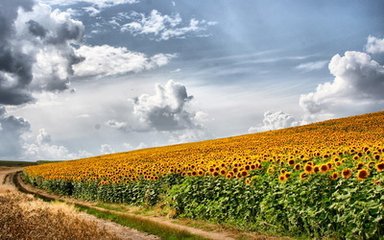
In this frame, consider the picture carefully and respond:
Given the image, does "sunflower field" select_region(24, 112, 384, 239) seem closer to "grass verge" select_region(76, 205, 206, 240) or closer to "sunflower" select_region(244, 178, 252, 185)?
"sunflower" select_region(244, 178, 252, 185)

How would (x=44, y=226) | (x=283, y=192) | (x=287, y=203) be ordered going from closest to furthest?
1. (x=44, y=226)
2. (x=287, y=203)
3. (x=283, y=192)

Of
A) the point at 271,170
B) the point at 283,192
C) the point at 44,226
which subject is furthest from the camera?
the point at 271,170

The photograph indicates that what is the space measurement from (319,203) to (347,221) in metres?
1.09

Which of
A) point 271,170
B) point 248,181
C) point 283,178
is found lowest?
point 248,181

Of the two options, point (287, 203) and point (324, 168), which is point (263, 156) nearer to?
point (287, 203)

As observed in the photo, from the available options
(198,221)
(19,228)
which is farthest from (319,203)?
(19,228)

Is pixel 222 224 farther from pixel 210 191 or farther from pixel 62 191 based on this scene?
pixel 62 191

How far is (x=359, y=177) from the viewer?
37.4ft

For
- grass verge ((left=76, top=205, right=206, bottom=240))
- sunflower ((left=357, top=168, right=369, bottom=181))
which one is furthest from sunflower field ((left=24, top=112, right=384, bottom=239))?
grass verge ((left=76, top=205, right=206, bottom=240))

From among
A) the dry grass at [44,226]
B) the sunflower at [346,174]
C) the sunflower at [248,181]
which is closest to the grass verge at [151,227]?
the sunflower at [248,181]

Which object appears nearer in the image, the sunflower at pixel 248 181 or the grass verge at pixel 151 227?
the grass verge at pixel 151 227

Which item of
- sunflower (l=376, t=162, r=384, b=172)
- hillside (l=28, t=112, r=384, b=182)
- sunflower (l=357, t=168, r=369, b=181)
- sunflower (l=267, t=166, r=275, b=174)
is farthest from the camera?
hillside (l=28, t=112, r=384, b=182)

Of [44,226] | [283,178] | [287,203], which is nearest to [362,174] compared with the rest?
[287,203]

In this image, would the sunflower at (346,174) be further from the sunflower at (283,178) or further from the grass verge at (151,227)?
the grass verge at (151,227)
